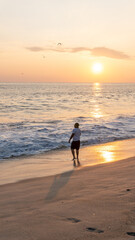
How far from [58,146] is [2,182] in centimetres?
724

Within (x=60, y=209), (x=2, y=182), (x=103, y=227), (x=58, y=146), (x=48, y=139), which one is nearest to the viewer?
(x=103, y=227)

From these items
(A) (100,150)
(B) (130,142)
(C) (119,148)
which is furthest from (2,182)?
(B) (130,142)

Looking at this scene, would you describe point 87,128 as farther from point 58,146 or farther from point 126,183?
point 126,183

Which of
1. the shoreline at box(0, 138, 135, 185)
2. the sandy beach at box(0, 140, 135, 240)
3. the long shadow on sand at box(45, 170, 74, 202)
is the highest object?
the sandy beach at box(0, 140, 135, 240)

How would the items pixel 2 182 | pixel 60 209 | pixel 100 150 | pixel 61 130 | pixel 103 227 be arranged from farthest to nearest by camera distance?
pixel 61 130
pixel 100 150
pixel 2 182
pixel 60 209
pixel 103 227

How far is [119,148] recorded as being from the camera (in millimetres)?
14109

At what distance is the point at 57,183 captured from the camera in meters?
7.70

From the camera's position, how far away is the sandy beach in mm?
4285

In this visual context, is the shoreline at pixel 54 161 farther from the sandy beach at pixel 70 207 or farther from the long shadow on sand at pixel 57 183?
the sandy beach at pixel 70 207

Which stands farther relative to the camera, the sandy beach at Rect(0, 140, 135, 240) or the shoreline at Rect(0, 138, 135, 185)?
the shoreline at Rect(0, 138, 135, 185)

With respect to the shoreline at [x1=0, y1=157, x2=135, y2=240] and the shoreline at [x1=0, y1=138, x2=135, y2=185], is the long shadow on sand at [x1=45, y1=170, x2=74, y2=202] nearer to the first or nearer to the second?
the shoreline at [x1=0, y1=157, x2=135, y2=240]

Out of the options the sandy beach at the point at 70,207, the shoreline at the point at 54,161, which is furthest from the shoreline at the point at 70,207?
the shoreline at the point at 54,161

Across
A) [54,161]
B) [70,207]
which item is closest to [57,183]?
[70,207]

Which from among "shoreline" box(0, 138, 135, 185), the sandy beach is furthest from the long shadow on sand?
"shoreline" box(0, 138, 135, 185)
